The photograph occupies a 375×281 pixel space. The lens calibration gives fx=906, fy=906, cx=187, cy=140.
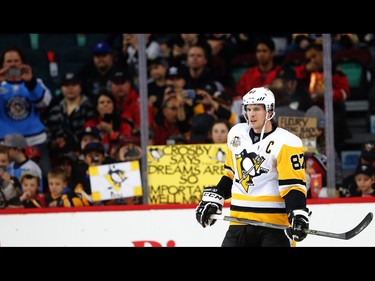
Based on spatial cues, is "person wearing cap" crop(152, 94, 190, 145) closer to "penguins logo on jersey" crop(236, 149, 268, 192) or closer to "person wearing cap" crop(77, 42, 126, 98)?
"person wearing cap" crop(77, 42, 126, 98)

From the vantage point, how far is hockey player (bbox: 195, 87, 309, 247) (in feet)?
16.3

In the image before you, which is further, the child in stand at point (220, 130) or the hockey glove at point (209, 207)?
the child in stand at point (220, 130)

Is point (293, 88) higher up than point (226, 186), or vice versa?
point (293, 88)

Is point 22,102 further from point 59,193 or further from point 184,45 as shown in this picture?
point 184,45

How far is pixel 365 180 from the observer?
24.1 ft

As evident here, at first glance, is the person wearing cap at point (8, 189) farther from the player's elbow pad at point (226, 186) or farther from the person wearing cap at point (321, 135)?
the player's elbow pad at point (226, 186)

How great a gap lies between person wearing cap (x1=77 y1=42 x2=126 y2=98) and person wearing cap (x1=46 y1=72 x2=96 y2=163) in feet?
0.39

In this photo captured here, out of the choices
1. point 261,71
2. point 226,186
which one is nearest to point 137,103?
point 261,71

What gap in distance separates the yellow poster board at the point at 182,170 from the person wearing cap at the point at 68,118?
2.64ft

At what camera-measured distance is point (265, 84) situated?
7734 millimetres

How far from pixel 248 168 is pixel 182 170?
2489mm

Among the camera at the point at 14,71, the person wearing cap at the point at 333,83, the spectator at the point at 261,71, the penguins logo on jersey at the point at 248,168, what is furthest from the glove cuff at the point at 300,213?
the camera at the point at 14,71

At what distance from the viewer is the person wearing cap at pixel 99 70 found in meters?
8.20

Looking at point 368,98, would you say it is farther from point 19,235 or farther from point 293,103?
point 19,235
